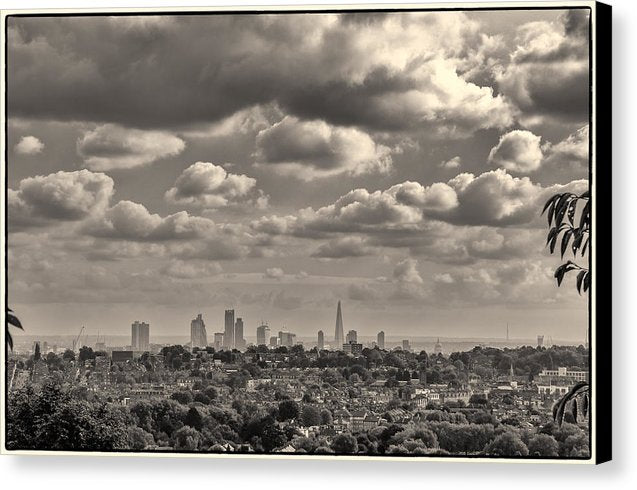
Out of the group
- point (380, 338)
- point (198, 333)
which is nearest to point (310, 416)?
point (380, 338)

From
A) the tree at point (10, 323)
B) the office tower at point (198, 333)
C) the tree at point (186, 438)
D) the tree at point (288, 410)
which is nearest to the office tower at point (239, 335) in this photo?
the office tower at point (198, 333)

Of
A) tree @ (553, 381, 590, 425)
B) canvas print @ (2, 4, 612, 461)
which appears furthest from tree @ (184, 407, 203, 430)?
tree @ (553, 381, 590, 425)

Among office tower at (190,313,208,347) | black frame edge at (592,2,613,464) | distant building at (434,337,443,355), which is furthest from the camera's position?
office tower at (190,313,208,347)

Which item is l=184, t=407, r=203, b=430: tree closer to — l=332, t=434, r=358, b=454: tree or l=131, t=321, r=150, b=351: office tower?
l=131, t=321, r=150, b=351: office tower

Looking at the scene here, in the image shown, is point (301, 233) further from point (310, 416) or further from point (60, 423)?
point (60, 423)

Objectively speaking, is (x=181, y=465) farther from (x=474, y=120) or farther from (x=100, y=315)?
(x=474, y=120)
